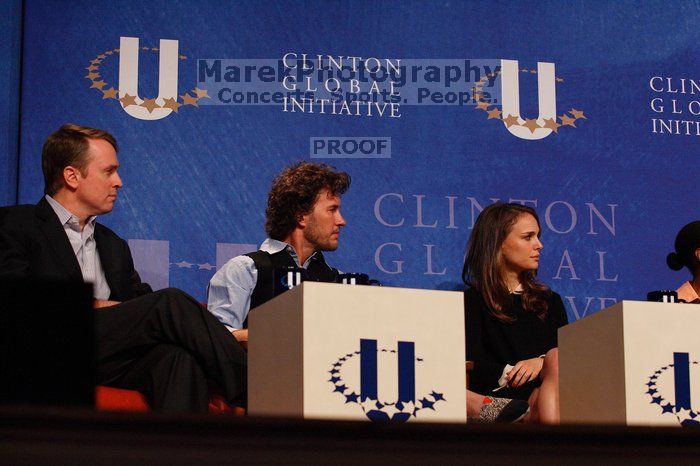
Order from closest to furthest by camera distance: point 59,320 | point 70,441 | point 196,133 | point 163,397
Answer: point 70,441, point 59,320, point 163,397, point 196,133

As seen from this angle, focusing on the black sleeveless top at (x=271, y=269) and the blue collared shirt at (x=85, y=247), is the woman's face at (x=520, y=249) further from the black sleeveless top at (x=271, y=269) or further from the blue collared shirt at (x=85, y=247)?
the blue collared shirt at (x=85, y=247)

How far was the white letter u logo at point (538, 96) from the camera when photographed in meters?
4.22

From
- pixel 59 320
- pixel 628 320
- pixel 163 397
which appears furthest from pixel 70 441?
pixel 163 397

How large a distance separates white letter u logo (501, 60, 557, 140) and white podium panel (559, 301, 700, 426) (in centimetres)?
223

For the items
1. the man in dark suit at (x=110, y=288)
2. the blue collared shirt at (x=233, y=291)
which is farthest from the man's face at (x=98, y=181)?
the blue collared shirt at (x=233, y=291)

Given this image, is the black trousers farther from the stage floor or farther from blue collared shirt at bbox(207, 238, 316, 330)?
the stage floor

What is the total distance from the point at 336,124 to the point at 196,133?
1.78ft

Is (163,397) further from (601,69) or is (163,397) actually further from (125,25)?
(601,69)

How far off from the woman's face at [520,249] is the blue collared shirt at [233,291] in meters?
0.84

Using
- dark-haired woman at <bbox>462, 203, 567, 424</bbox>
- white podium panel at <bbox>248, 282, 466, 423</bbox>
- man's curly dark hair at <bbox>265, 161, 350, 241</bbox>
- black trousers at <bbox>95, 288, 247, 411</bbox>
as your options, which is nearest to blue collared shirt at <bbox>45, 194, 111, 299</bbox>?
black trousers at <bbox>95, 288, 247, 411</bbox>

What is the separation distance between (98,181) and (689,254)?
2204 mm

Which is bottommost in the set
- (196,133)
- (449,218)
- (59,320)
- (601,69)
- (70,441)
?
(70,441)

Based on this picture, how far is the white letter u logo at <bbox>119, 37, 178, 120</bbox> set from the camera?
405 cm

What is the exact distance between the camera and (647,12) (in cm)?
440
